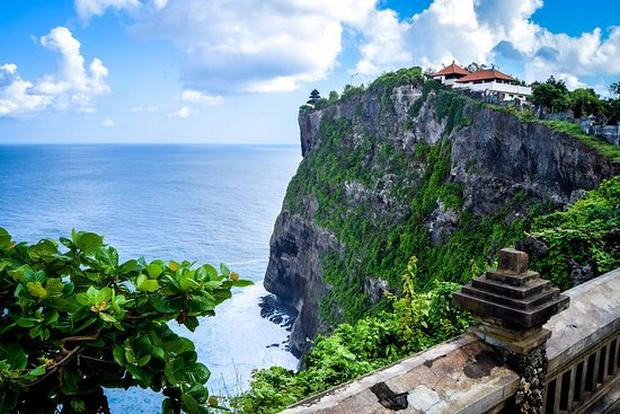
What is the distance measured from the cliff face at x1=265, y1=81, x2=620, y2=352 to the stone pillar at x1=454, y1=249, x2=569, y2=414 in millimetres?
21310

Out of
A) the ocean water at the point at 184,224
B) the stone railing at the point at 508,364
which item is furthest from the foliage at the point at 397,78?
the stone railing at the point at 508,364

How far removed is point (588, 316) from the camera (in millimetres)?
4242

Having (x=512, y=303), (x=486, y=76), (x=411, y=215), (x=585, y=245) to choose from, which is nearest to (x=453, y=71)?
(x=486, y=76)

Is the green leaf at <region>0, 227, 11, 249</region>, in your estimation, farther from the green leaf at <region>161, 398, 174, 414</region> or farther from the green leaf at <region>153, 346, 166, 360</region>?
the green leaf at <region>161, 398, 174, 414</region>

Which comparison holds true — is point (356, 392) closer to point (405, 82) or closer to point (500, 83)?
point (405, 82)

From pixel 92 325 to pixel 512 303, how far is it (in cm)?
272

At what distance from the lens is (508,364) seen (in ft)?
11.3

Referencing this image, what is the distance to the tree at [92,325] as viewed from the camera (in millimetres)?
1761

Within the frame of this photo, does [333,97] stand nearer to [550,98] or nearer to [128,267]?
[550,98]

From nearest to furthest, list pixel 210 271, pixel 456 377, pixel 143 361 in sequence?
pixel 143 361 < pixel 210 271 < pixel 456 377

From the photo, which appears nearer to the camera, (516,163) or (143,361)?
(143,361)

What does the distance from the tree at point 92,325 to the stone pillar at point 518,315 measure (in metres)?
2.18

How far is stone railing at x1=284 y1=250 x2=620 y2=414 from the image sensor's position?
2844 mm

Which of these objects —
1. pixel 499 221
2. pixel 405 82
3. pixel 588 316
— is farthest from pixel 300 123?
pixel 588 316
